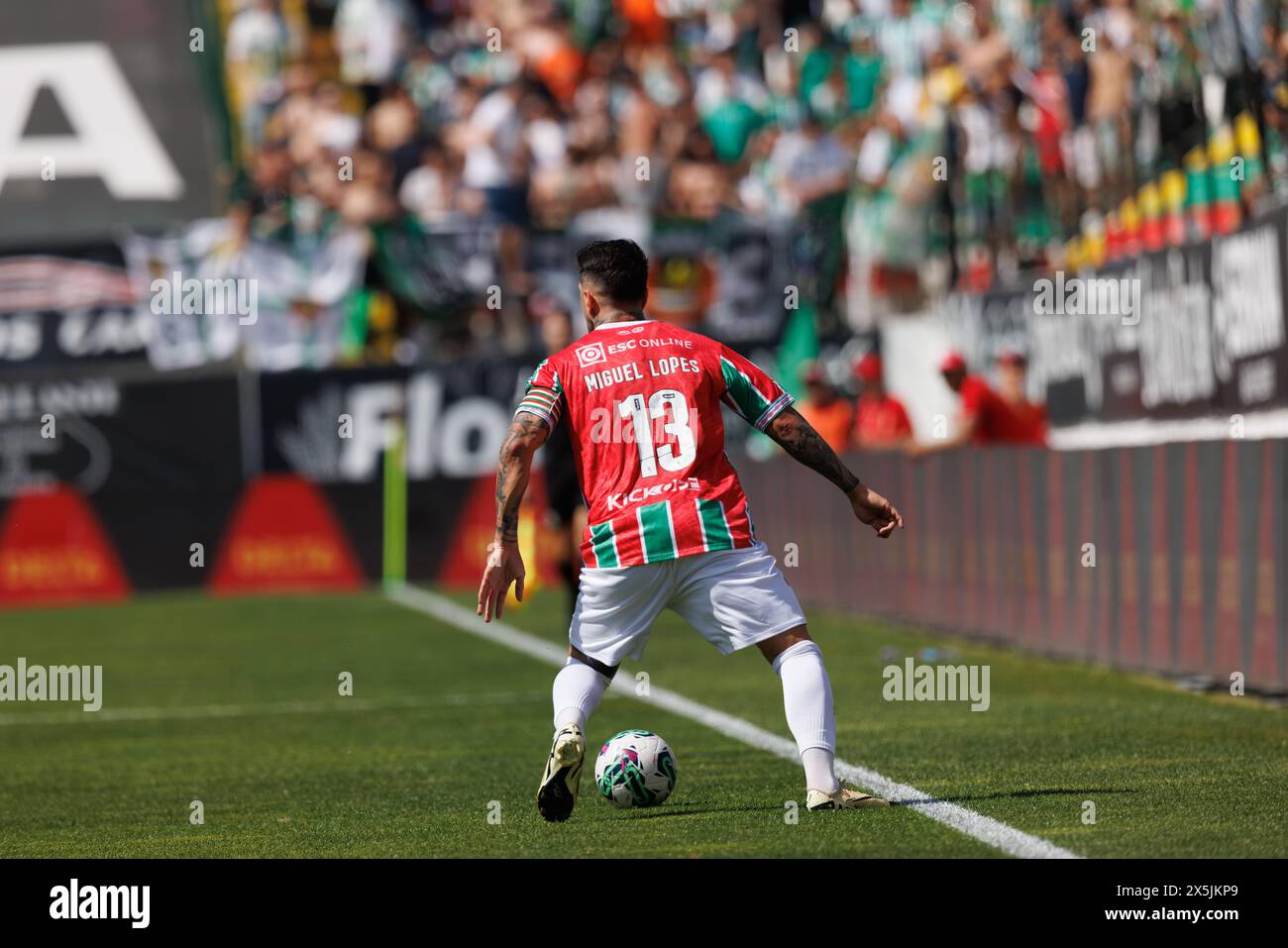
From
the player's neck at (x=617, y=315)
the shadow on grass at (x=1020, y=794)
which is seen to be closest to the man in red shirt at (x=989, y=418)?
the shadow on grass at (x=1020, y=794)

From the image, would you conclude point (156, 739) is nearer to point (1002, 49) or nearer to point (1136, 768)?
point (1136, 768)

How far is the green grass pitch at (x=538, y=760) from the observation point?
8359 mm

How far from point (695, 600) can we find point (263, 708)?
644 centimetres

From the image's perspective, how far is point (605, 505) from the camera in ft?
28.9

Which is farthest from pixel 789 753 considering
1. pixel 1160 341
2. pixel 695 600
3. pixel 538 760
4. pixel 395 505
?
pixel 395 505

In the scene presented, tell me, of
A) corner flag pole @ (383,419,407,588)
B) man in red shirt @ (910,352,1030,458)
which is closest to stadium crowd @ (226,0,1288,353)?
corner flag pole @ (383,419,407,588)

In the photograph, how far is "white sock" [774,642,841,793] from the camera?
866 cm

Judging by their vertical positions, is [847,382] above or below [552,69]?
below

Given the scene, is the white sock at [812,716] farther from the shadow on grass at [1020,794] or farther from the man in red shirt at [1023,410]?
the man in red shirt at [1023,410]

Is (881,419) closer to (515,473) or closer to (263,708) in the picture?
(263,708)

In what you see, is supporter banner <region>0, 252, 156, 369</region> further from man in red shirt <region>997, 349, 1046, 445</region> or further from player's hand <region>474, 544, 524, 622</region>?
player's hand <region>474, 544, 524, 622</region>

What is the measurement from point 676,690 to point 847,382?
433 inches

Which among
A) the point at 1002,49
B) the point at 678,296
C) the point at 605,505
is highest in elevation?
the point at 1002,49
